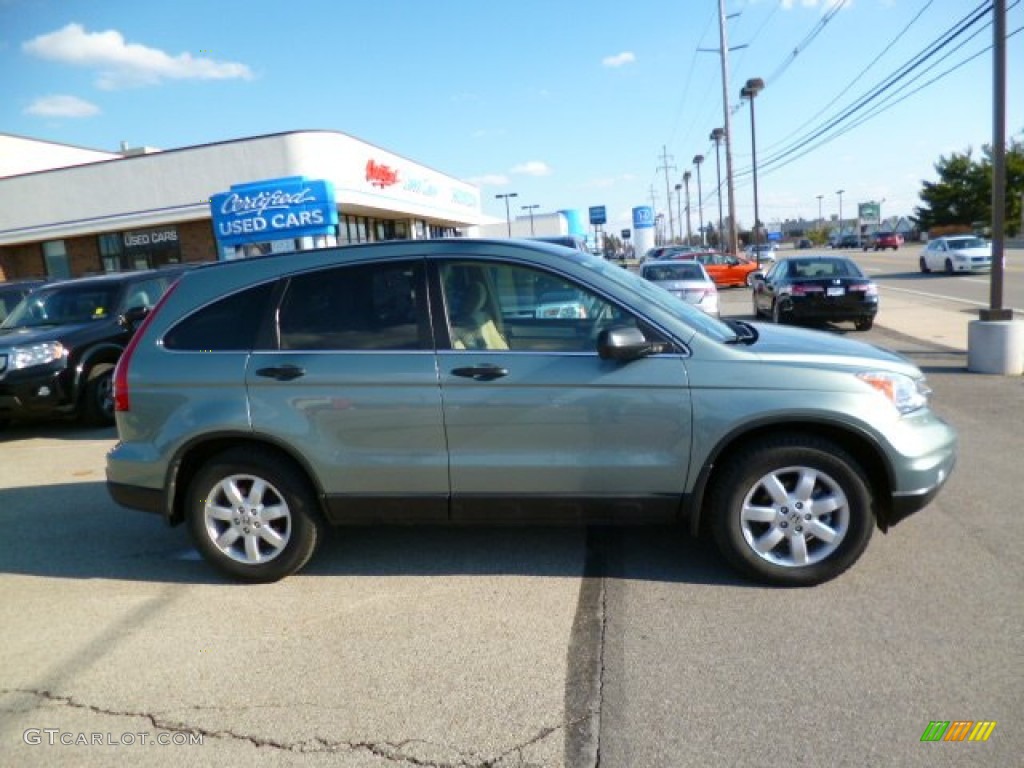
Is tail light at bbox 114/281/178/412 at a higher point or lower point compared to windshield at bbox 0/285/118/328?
lower

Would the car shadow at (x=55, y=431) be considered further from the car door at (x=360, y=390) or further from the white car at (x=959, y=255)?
the white car at (x=959, y=255)

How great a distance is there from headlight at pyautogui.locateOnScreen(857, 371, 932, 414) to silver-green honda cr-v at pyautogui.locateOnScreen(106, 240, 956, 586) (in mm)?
11

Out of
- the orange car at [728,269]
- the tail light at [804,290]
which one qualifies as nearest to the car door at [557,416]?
the tail light at [804,290]

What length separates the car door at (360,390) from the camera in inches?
154

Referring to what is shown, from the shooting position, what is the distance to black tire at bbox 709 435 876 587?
3.71 metres

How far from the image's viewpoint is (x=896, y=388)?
3.76 metres

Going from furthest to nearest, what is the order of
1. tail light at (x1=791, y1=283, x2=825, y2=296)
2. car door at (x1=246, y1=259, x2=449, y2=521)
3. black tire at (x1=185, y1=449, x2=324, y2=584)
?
tail light at (x1=791, y1=283, x2=825, y2=296)
black tire at (x1=185, y1=449, x2=324, y2=584)
car door at (x1=246, y1=259, x2=449, y2=521)

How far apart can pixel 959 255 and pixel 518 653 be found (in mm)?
29989

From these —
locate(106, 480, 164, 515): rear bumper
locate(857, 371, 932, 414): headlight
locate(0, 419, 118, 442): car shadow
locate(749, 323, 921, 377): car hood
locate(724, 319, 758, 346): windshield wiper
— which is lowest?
locate(0, 419, 118, 442): car shadow

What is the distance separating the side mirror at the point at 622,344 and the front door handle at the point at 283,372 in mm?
1586

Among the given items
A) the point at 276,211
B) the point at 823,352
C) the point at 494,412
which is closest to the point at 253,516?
the point at 494,412

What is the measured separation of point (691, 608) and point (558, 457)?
3.20 feet

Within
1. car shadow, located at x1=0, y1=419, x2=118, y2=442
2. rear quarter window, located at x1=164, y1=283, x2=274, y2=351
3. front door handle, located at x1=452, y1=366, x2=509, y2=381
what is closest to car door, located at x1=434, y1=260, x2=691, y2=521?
front door handle, located at x1=452, y1=366, x2=509, y2=381

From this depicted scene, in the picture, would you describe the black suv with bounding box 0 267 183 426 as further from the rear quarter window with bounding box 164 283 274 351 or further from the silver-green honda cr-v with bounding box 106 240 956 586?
the rear quarter window with bounding box 164 283 274 351
